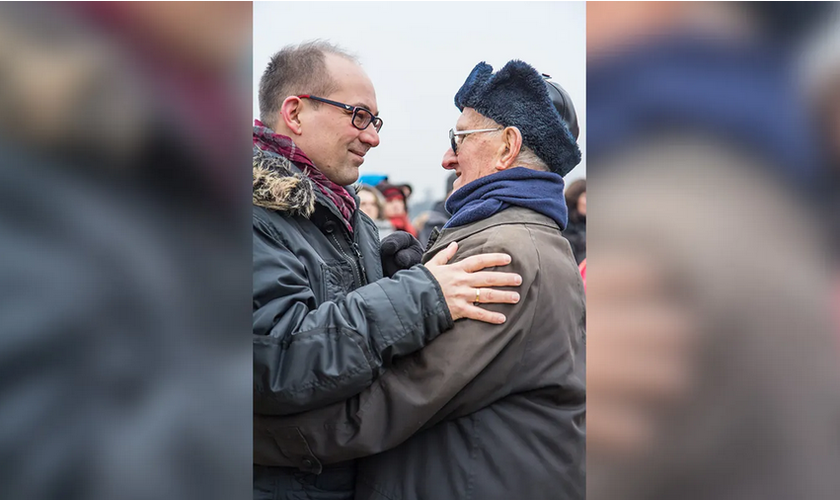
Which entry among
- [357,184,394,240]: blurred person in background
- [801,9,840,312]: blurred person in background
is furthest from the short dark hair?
[357,184,394,240]: blurred person in background

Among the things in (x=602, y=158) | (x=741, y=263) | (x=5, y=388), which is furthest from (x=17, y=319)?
(x=741, y=263)

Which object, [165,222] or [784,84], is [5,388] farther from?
[784,84]

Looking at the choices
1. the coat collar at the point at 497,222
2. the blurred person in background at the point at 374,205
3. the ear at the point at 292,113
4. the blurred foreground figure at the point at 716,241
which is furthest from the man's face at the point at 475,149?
the blurred person in background at the point at 374,205

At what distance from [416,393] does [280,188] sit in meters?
0.66

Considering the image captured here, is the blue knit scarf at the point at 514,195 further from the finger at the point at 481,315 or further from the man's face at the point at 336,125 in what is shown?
the man's face at the point at 336,125

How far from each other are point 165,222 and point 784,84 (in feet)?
2.71

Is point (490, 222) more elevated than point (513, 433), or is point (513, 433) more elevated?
point (490, 222)

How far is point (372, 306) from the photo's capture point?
1.57 meters

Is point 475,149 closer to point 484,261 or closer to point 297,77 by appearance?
point 484,261

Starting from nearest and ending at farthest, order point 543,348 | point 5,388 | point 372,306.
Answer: point 5,388
point 372,306
point 543,348

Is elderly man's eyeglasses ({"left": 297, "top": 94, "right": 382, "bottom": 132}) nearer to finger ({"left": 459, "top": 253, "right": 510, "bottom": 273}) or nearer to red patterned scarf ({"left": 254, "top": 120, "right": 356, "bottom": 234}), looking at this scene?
red patterned scarf ({"left": 254, "top": 120, "right": 356, "bottom": 234})

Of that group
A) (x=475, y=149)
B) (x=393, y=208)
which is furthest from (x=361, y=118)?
(x=393, y=208)

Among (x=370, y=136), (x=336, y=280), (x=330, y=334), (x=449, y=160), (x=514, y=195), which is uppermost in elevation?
(x=370, y=136)

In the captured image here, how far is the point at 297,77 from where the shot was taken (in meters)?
2.17
